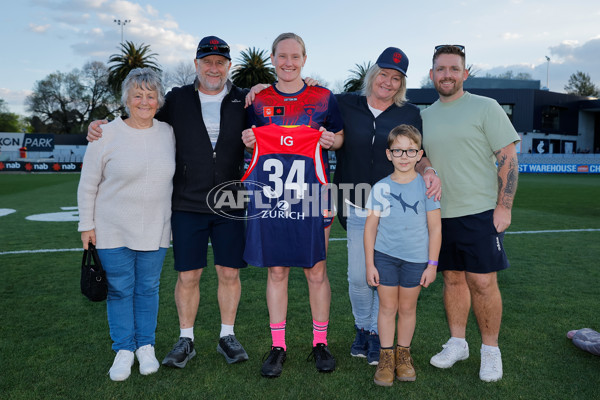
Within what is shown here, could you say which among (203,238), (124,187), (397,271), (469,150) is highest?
(469,150)

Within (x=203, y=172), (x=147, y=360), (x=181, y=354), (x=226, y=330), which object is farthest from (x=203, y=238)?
(x=147, y=360)

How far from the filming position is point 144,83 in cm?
334

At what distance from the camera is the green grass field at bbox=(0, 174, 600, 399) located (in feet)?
10.2

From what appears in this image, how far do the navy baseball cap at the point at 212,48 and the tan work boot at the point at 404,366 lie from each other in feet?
8.90

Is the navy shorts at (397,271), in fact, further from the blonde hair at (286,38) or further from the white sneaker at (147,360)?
the white sneaker at (147,360)

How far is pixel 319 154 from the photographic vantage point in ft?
11.2

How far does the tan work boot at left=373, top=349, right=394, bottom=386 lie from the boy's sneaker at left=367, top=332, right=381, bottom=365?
23 centimetres

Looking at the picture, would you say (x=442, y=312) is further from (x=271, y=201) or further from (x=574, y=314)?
(x=271, y=201)

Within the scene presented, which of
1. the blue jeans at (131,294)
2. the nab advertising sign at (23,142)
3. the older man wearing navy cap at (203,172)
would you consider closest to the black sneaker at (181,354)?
the older man wearing navy cap at (203,172)

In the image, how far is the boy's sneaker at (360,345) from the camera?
3688 mm

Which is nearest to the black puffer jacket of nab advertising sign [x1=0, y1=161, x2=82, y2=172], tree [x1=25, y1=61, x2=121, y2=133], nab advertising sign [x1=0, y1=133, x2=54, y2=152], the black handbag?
the black handbag

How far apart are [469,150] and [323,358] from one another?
6.53ft

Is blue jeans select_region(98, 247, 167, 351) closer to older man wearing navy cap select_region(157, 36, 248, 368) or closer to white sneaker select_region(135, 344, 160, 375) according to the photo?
white sneaker select_region(135, 344, 160, 375)

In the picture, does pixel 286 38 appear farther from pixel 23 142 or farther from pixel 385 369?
pixel 23 142
